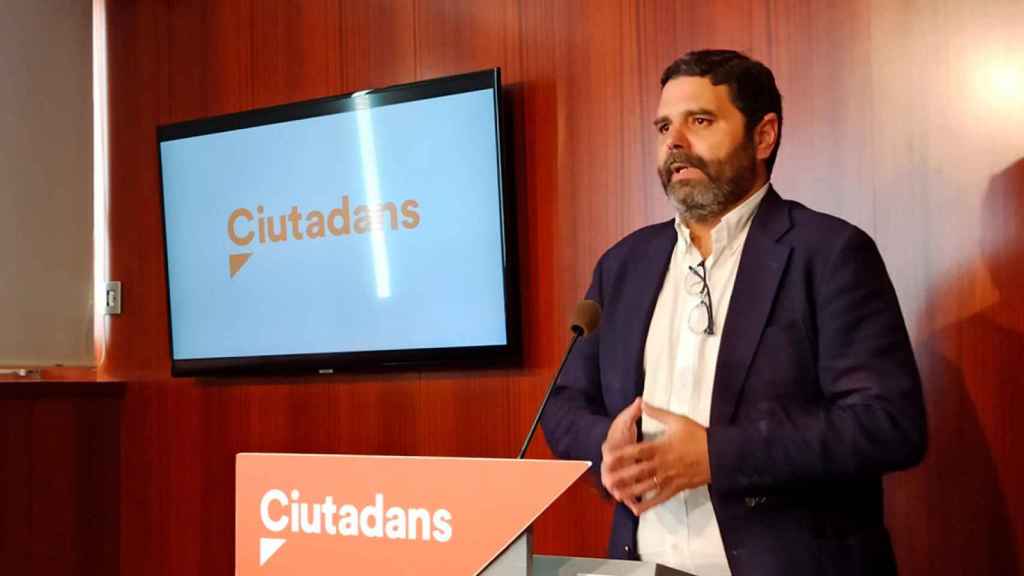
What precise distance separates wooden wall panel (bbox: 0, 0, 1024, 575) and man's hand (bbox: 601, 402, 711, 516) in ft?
3.17

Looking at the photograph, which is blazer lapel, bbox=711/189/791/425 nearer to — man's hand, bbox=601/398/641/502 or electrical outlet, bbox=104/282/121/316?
man's hand, bbox=601/398/641/502

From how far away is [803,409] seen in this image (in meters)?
1.92

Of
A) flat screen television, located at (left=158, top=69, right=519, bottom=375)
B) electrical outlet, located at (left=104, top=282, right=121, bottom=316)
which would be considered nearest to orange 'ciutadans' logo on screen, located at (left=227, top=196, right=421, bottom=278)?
flat screen television, located at (left=158, top=69, right=519, bottom=375)

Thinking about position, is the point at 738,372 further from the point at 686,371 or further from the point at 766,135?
the point at 766,135

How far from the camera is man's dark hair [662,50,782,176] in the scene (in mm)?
2223

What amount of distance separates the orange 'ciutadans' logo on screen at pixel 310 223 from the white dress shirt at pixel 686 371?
1295 millimetres

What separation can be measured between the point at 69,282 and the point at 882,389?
126 inches

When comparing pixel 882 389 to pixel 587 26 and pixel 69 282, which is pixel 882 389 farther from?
pixel 69 282

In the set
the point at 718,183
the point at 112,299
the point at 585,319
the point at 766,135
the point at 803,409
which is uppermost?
the point at 766,135

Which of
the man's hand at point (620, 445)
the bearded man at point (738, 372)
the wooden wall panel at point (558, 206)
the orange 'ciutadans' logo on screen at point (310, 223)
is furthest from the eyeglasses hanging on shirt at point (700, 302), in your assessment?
the orange 'ciutadans' logo on screen at point (310, 223)

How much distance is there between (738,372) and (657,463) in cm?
33

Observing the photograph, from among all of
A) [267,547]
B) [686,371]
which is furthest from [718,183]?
[267,547]

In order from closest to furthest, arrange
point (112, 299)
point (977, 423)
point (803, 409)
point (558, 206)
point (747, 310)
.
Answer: point (803, 409), point (747, 310), point (977, 423), point (558, 206), point (112, 299)

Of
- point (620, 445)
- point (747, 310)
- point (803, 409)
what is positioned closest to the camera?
point (620, 445)
